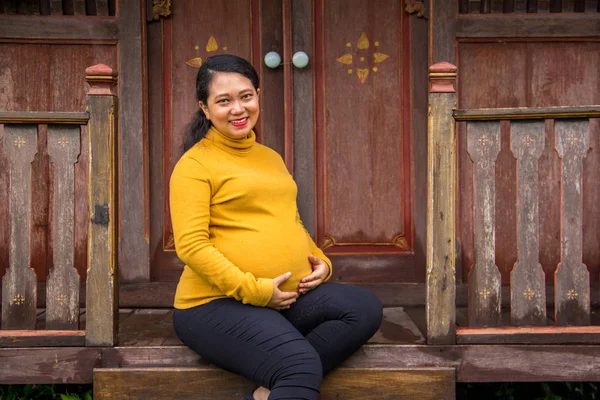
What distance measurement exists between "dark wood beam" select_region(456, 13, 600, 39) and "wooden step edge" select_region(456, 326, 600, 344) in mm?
1719

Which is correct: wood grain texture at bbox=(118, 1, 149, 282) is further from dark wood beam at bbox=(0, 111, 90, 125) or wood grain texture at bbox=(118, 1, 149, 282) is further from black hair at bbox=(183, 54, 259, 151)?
black hair at bbox=(183, 54, 259, 151)

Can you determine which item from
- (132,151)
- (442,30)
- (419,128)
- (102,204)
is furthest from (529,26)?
(102,204)

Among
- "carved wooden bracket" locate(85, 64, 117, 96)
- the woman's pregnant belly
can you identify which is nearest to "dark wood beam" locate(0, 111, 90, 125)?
"carved wooden bracket" locate(85, 64, 117, 96)

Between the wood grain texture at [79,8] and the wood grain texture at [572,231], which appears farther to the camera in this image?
the wood grain texture at [79,8]

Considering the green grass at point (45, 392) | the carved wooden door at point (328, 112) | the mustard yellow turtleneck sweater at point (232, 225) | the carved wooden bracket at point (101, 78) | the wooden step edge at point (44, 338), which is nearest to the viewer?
the mustard yellow turtleneck sweater at point (232, 225)

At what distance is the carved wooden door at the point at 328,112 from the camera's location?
3.87 m

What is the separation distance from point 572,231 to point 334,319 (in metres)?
1.13

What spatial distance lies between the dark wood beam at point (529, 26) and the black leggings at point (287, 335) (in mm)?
1828

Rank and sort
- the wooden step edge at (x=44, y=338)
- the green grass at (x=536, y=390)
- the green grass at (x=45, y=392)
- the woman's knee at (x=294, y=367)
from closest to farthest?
the woman's knee at (x=294, y=367) → the wooden step edge at (x=44, y=338) → the green grass at (x=45, y=392) → the green grass at (x=536, y=390)

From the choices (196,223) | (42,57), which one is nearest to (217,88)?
(196,223)

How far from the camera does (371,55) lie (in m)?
3.88

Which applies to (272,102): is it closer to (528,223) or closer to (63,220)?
(63,220)

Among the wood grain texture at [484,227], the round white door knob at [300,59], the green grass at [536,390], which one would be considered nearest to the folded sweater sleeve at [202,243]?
the wood grain texture at [484,227]

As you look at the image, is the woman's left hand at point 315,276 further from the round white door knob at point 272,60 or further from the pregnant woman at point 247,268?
the round white door knob at point 272,60
